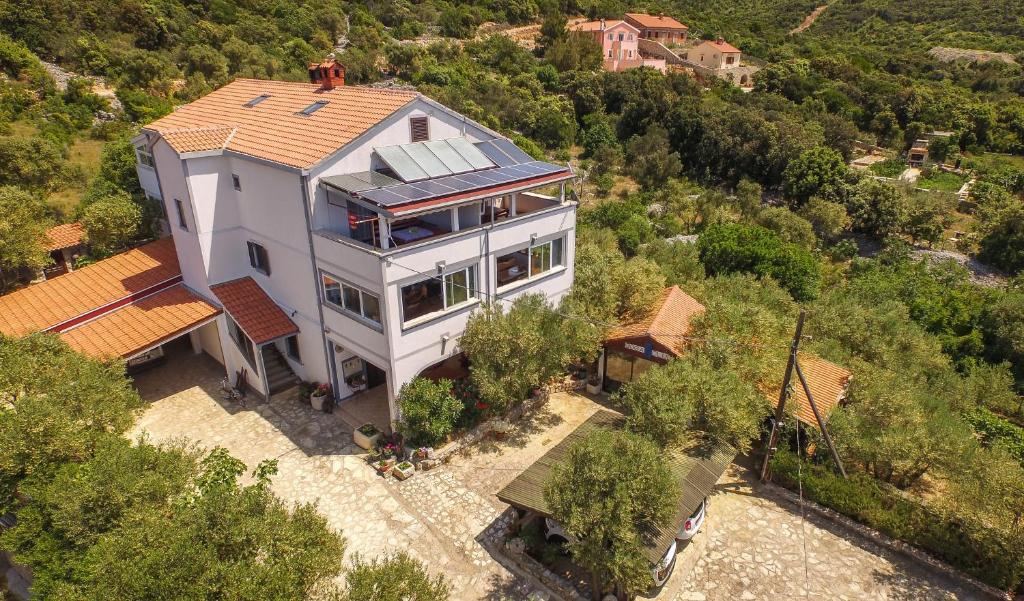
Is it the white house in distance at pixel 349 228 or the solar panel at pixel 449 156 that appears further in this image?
the solar panel at pixel 449 156

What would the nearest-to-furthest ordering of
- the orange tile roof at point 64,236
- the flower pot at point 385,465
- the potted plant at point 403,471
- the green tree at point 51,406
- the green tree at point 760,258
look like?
1. the green tree at point 51,406
2. the potted plant at point 403,471
3. the flower pot at point 385,465
4. the orange tile roof at point 64,236
5. the green tree at point 760,258

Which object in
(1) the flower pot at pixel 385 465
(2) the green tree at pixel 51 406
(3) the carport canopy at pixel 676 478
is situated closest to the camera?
(3) the carport canopy at pixel 676 478

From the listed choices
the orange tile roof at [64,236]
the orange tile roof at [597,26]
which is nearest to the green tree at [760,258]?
the orange tile roof at [64,236]

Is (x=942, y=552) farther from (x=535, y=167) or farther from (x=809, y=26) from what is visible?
(x=809, y=26)

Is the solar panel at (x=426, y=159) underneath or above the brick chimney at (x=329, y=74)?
underneath

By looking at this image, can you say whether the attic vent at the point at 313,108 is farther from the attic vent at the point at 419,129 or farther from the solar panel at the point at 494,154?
the solar panel at the point at 494,154

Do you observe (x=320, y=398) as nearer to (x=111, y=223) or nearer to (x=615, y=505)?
(x=615, y=505)

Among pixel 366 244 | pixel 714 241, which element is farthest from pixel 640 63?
pixel 366 244
